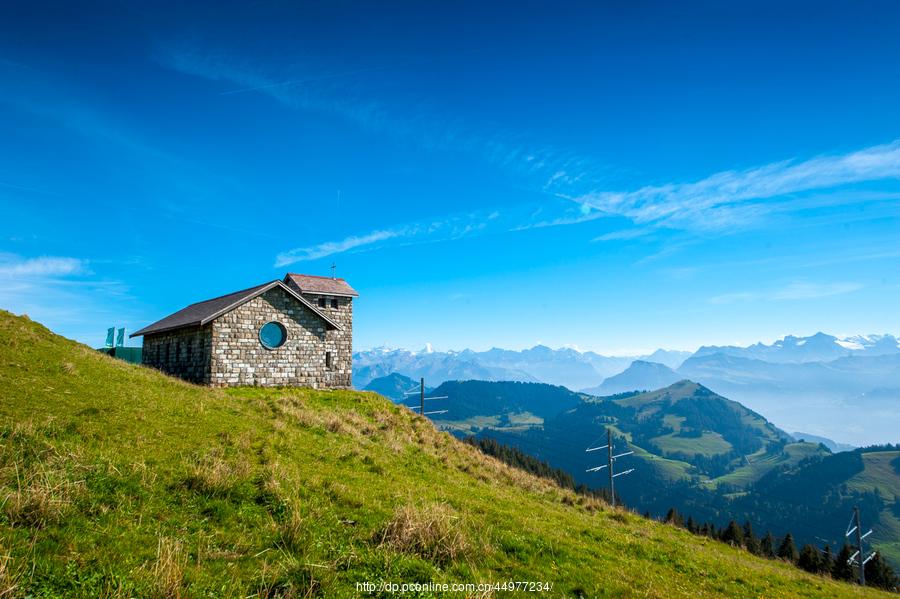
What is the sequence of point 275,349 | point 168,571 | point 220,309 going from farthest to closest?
point 275,349, point 220,309, point 168,571

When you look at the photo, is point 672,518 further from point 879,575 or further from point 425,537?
point 425,537

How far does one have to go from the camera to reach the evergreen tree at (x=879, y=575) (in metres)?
54.0

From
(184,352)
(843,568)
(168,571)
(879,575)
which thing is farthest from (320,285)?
(879,575)

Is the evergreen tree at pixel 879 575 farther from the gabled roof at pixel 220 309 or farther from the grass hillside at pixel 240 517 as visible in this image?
the gabled roof at pixel 220 309

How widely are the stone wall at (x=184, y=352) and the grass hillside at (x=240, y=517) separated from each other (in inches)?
456

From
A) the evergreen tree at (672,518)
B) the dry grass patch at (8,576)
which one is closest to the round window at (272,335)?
the dry grass patch at (8,576)

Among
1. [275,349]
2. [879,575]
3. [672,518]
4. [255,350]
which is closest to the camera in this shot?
[255,350]

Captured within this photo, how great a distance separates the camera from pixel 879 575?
183ft

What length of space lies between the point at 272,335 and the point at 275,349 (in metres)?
1.15

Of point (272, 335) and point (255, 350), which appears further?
point (272, 335)

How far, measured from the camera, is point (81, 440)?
12.3 m

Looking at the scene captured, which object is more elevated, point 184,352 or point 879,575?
point 184,352

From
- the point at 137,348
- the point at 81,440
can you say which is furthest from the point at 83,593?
the point at 137,348

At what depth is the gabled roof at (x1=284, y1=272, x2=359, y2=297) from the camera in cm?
4572
